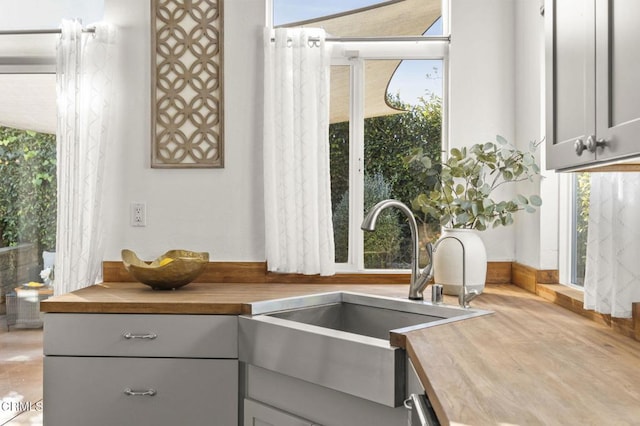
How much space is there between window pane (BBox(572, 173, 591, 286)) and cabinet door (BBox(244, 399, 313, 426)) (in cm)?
115

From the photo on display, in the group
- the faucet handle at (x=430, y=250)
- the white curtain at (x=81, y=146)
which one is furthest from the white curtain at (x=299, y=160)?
the white curtain at (x=81, y=146)

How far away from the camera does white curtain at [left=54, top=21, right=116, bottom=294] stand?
Result: 2693mm

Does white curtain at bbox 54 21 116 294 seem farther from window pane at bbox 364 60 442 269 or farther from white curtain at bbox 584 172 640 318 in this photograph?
white curtain at bbox 584 172 640 318

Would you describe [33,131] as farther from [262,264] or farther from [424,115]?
[424,115]

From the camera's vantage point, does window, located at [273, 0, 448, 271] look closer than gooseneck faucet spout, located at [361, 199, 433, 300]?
No

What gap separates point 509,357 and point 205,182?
5.78 ft

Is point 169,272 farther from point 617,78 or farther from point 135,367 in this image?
point 617,78

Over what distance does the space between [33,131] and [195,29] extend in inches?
36.8

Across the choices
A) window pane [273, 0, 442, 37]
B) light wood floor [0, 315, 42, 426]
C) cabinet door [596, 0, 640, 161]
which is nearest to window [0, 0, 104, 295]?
light wood floor [0, 315, 42, 426]

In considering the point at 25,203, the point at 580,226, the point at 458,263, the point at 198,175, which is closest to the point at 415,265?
the point at 458,263

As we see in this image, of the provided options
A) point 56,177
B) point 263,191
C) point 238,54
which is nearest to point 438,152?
point 263,191

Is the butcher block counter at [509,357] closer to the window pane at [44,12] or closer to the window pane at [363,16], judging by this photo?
the window pane at [363,16]

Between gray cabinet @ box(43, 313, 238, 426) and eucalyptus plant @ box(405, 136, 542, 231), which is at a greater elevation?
eucalyptus plant @ box(405, 136, 542, 231)

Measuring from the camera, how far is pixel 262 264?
2.77 metres
